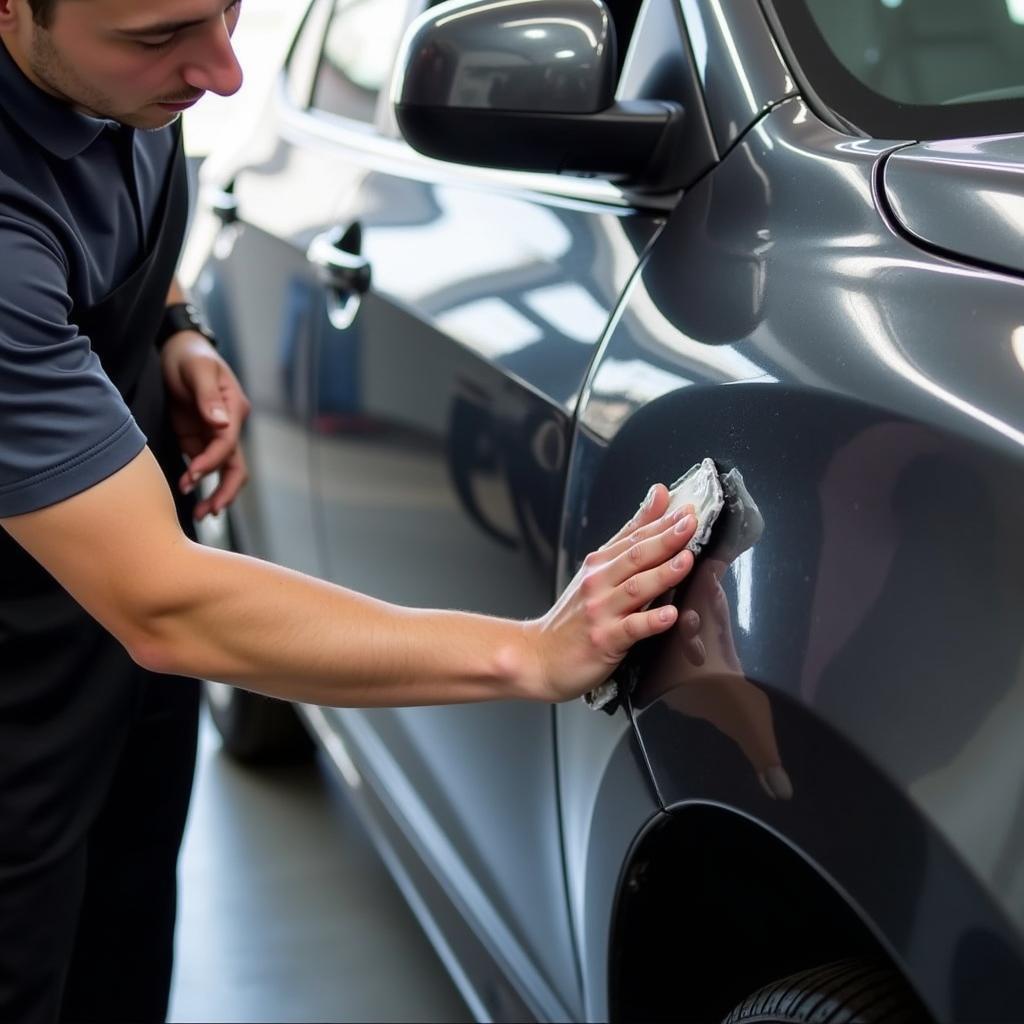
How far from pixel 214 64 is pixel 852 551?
59cm

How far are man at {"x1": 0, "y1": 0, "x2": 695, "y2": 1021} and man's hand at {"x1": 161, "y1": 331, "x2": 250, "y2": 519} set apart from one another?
173 mm

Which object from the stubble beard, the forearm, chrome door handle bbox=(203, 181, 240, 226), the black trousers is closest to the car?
the forearm

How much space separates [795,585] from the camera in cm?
88

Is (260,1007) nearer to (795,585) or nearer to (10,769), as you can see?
(10,769)

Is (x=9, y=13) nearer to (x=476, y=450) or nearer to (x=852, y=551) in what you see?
(x=476, y=450)

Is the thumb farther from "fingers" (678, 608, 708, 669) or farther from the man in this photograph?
"fingers" (678, 608, 708, 669)

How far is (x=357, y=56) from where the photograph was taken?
2148 millimetres

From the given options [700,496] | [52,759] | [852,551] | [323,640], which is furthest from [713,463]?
[52,759]

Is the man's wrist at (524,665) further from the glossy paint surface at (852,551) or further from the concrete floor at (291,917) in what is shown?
the concrete floor at (291,917)

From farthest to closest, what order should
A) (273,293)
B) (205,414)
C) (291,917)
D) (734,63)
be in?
(291,917) < (273,293) < (205,414) < (734,63)

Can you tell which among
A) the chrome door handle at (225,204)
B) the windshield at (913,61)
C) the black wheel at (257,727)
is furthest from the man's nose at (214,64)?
the black wheel at (257,727)

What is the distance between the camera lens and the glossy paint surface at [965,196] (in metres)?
0.87

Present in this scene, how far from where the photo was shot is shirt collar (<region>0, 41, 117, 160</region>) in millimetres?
1161

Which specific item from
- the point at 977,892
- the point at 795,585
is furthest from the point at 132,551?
the point at 977,892
